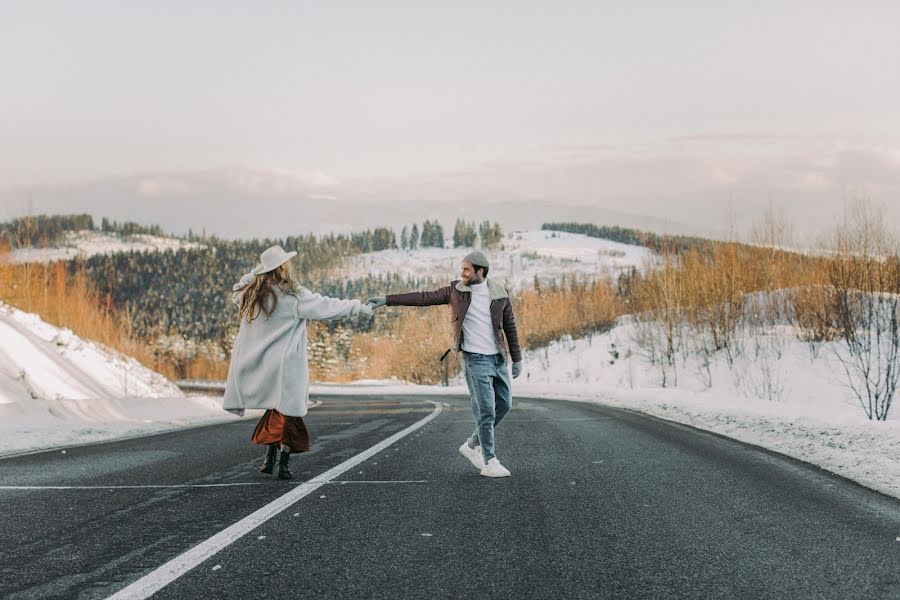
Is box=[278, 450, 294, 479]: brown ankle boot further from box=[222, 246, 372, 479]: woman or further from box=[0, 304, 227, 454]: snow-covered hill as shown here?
box=[0, 304, 227, 454]: snow-covered hill

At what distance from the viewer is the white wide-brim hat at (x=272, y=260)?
7160 mm

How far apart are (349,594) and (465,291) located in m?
4.00

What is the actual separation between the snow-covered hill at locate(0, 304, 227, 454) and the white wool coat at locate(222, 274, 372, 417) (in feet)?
14.9

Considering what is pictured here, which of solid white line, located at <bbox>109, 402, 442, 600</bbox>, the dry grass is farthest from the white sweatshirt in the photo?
the dry grass

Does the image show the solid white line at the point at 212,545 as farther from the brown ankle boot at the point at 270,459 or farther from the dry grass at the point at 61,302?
the dry grass at the point at 61,302

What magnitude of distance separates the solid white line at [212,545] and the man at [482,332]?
59.1 inches

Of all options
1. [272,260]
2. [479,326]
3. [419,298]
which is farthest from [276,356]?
[479,326]

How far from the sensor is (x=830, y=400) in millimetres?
32406

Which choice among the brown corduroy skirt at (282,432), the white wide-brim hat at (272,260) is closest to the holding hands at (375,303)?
the white wide-brim hat at (272,260)

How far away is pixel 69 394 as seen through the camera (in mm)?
22266

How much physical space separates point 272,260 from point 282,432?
5.18 feet

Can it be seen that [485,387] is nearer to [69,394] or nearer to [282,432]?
[282,432]

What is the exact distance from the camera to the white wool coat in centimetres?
733

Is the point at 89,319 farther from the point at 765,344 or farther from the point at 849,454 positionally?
the point at 849,454
